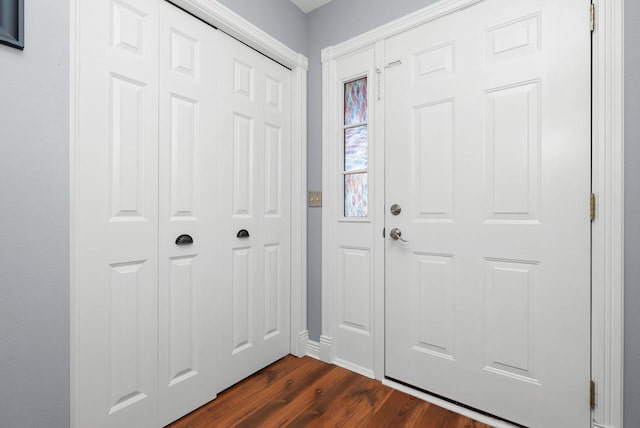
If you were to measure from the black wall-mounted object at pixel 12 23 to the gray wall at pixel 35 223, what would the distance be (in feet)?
0.09

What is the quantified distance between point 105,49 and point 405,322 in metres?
1.99

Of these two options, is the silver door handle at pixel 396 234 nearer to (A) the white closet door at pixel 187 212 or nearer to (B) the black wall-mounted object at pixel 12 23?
(A) the white closet door at pixel 187 212

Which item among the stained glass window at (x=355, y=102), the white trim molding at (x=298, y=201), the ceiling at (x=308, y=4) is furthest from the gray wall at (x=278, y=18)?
the stained glass window at (x=355, y=102)

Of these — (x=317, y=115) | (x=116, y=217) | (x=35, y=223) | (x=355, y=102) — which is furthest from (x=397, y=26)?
(x=35, y=223)

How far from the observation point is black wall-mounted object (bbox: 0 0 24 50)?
1.00m

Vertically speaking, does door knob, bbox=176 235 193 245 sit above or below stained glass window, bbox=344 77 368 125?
below

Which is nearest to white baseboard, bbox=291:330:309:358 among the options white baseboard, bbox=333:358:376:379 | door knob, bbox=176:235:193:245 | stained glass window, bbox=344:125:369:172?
white baseboard, bbox=333:358:376:379

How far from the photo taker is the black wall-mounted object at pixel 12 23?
100 centimetres

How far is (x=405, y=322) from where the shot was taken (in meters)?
1.81

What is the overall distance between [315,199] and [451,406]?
146cm

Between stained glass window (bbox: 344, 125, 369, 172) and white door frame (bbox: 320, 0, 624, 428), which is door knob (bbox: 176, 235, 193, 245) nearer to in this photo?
stained glass window (bbox: 344, 125, 369, 172)

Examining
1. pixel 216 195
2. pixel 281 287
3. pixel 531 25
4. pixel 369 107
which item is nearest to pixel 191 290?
pixel 216 195

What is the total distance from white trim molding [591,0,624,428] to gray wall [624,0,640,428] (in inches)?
0.7

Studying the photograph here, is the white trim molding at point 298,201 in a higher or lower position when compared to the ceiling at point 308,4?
lower
